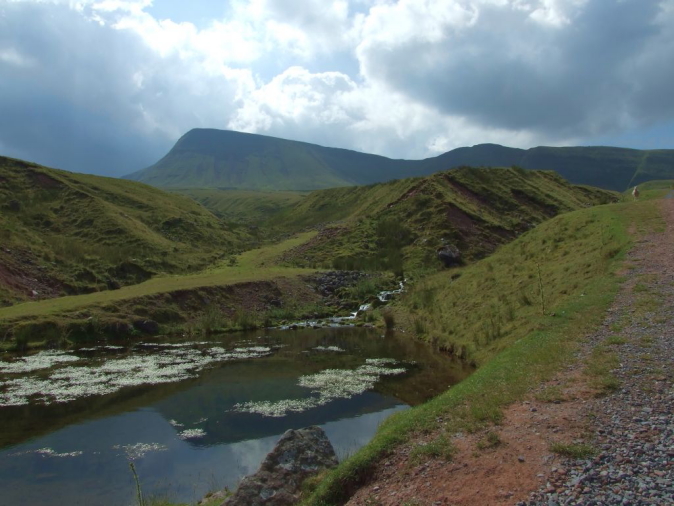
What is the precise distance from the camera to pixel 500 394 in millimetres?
14539

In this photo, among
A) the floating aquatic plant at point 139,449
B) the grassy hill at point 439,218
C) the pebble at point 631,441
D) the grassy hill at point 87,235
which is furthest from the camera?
the grassy hill at point 439,218

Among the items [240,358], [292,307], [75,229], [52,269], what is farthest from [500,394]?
[75,229]

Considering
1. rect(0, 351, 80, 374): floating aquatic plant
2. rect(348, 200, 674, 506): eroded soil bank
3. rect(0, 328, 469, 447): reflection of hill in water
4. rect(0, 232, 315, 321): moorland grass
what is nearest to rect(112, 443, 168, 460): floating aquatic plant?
rect(0, 328, 469, 447): reflection of hill in water

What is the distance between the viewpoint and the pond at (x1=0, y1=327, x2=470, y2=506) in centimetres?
1532

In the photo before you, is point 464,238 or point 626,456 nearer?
point 626,456

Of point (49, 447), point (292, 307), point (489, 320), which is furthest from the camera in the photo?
point (292, 307)

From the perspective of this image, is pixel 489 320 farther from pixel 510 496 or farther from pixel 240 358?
pixel 510 496

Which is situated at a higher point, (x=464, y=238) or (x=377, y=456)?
(x=464, y=238)

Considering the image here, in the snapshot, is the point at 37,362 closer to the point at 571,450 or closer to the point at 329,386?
the point at 329,386

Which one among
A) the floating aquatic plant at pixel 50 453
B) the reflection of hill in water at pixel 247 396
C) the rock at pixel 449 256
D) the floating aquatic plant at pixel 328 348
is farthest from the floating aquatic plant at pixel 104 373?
the rock at pixel 449 256

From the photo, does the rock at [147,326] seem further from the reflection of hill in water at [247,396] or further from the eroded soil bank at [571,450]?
the eroded soil bank at [571,450]

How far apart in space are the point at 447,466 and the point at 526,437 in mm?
2169

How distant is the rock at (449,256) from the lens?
190 feet

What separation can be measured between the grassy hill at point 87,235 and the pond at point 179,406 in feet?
66.2
